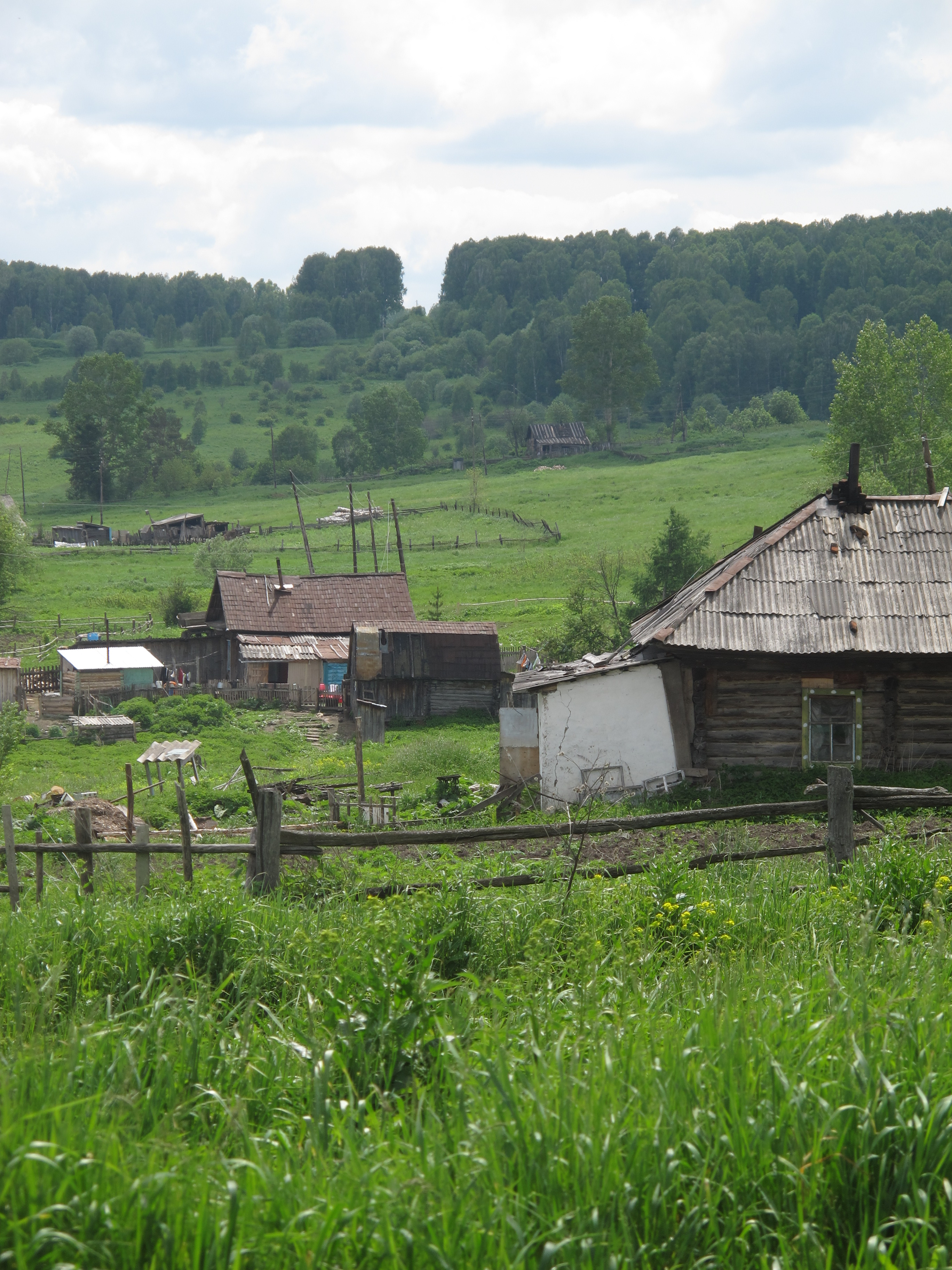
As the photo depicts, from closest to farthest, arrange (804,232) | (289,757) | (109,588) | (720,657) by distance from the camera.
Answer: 1. (720,657)
2. (289,757)
3. (109,588)
4. (804,232)

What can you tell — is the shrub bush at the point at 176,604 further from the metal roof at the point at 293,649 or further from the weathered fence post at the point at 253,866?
the weathered fence post at the point at 253,866

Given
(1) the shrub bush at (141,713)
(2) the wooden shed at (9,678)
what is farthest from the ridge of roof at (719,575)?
(2) the wooden shed at (9,678)

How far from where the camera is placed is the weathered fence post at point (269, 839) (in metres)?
6.76

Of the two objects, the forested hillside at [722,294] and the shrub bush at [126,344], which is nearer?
the forested hillside at [722,294]

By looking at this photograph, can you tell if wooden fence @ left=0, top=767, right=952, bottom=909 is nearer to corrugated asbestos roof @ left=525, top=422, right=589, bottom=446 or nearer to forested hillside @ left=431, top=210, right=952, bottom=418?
corrugated asbestos roof @ left=525, top=422, right=589, bottom=446

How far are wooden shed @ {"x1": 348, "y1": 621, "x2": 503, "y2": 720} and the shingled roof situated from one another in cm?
538

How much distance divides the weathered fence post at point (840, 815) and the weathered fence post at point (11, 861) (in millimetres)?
5888

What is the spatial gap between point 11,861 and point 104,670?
31752mm

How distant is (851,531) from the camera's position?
59.5 feet

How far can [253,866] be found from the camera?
6.89 meters

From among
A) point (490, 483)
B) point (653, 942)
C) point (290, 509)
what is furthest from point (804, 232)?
point (653, 942)

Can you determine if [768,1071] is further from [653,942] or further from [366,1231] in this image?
[653,942]

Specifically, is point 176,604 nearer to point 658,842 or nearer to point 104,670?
point 104,670

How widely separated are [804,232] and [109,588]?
137393mm
